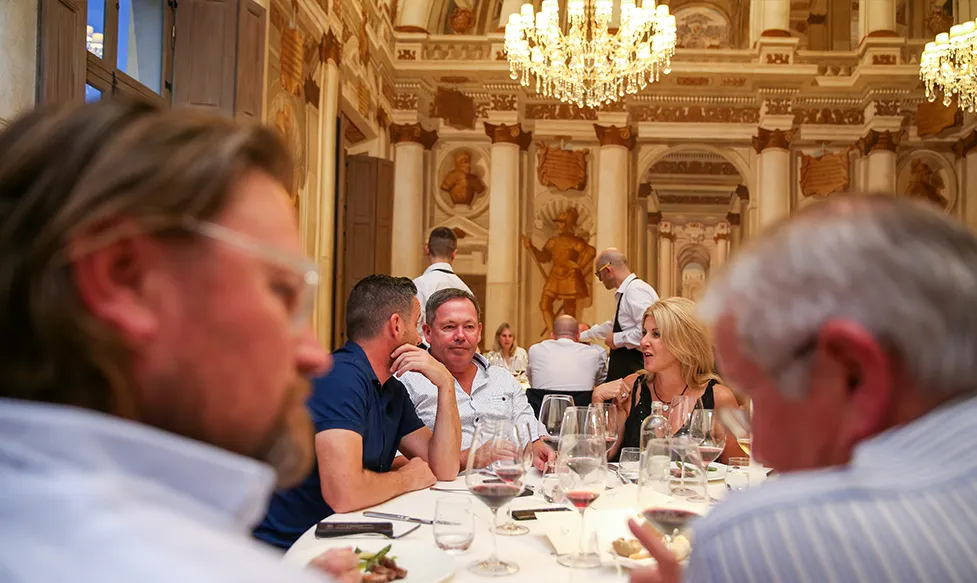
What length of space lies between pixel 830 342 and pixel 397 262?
1277 cm

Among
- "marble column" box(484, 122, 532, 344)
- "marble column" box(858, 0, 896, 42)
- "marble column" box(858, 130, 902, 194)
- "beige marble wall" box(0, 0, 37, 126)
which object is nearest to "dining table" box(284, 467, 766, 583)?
"beige marble wall" box(0, 0, 37, 126)

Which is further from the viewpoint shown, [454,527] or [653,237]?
[653,237]

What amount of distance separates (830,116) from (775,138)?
1300 mm

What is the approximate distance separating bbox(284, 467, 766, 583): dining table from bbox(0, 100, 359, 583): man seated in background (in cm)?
125

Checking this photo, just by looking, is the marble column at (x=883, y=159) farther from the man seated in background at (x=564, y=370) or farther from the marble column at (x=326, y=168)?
the marble column at (x=326, y=168)

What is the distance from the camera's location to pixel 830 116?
47.2 ft

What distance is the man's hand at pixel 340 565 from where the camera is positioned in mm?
1650

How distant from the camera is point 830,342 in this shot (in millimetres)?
953

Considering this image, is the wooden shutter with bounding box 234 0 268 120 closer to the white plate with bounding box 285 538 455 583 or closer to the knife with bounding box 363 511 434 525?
the knife with bounding box 363 511 434 525

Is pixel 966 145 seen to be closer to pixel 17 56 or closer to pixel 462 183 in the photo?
pixel 462 183

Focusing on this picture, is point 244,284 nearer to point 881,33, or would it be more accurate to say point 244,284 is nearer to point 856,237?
point 856,237

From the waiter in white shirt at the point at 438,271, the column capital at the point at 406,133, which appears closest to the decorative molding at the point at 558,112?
the column capital at the point at 406,133

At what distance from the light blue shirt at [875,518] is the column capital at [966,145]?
1522 cm

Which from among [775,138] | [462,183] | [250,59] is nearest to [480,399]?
[250,59]
